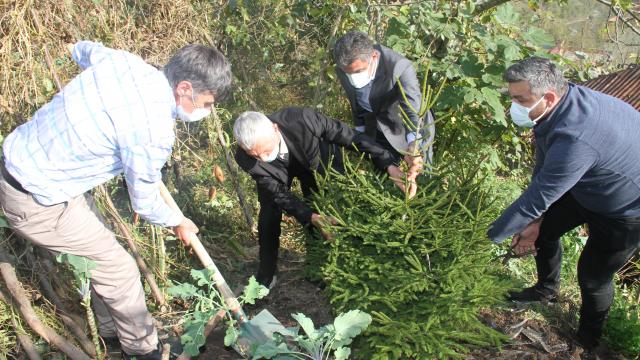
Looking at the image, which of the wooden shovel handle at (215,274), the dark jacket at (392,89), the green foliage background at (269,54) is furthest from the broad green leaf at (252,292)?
the dark jacket at (392,89)

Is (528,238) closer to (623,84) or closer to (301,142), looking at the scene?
(301,142)

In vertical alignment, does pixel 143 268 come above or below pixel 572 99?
below

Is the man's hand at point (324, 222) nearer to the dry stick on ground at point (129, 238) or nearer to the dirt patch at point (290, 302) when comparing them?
the dirt patch at point (290, 302)

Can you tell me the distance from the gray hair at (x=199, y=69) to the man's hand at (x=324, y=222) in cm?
91

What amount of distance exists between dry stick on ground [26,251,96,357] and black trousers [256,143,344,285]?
1237 mm

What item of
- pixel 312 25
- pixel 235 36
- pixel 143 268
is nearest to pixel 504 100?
pixel 312 25

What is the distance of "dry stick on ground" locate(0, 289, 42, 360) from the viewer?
2969 mm

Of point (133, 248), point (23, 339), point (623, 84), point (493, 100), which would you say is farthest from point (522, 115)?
point (623, 84)

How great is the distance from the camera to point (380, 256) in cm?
263

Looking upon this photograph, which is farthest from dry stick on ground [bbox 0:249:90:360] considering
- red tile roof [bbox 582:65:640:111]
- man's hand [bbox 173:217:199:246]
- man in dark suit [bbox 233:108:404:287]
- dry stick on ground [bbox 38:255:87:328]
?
red tile roof [bbox 582:65:640:111]

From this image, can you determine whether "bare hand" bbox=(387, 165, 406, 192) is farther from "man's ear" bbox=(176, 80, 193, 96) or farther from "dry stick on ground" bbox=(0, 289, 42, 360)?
"dry stick on ground" bbox=(0, 289, 42, 360)

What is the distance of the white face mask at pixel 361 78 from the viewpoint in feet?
11.5

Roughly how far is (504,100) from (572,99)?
1.91 m

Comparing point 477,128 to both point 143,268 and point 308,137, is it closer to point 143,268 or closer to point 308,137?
point 308,137
